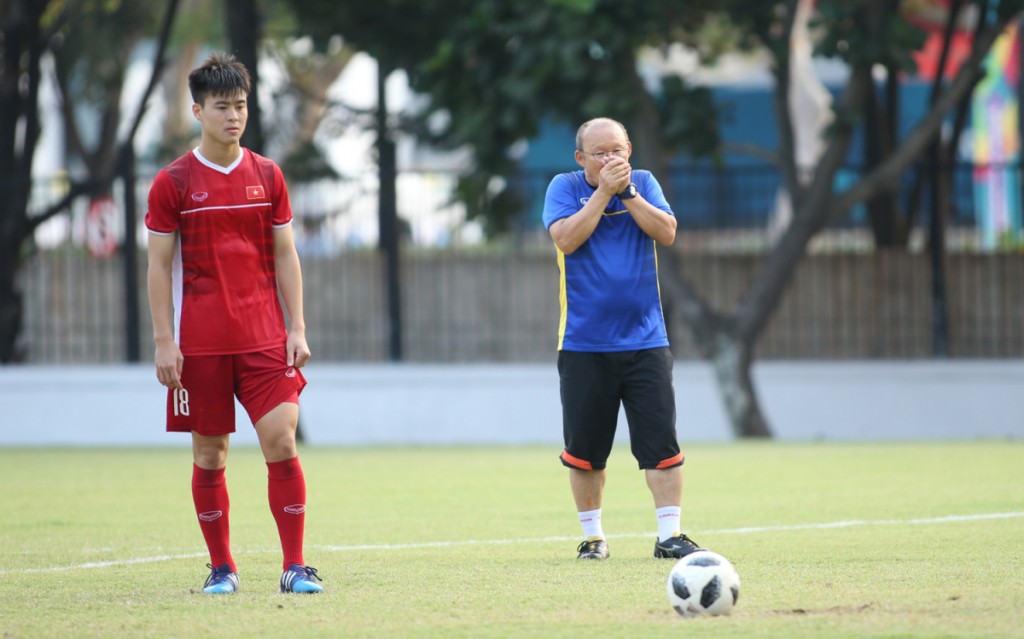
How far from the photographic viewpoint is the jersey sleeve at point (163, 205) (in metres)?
6.09

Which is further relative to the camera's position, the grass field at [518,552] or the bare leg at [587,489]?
the bare leg at [587,489]

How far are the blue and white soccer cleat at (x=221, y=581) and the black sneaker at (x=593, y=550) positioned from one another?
1.56m

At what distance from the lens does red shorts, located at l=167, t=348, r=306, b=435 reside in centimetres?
613

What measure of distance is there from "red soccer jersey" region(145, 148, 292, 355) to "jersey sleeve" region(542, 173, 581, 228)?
1362mm

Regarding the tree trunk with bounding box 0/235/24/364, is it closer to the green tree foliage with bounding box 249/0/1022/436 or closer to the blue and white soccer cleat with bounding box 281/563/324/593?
the green tree foliage with bounding box 249/0/1022/436

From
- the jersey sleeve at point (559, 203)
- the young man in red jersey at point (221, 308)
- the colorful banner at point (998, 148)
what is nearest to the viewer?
the young man in red jersey at point (221, 308)

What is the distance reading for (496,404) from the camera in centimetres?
1730

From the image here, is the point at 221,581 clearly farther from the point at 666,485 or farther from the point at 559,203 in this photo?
the point at 559,203

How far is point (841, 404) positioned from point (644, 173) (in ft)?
34.7

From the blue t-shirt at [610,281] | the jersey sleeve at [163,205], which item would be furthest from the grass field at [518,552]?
the jersey sleeve at [163,205]

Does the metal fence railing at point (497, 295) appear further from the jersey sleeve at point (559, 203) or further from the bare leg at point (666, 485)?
the bare leg at point (666, 485)

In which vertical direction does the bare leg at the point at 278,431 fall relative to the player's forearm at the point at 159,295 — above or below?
below

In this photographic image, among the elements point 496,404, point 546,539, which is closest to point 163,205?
point 546,539

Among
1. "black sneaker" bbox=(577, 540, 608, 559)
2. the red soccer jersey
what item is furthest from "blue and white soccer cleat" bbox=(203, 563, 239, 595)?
"black sneaker" bbox=(577, 540, 608, 559)
